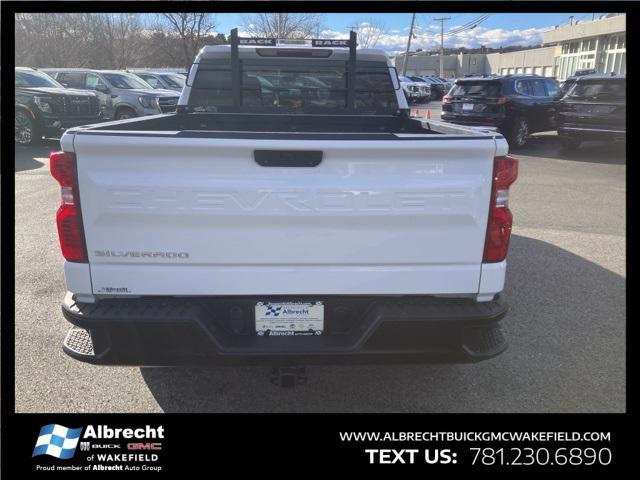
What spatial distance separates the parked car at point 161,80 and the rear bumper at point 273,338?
57.9 feet

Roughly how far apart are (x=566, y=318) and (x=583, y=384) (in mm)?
980

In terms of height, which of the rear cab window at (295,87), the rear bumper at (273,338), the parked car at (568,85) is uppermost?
the parked car at (568,85)

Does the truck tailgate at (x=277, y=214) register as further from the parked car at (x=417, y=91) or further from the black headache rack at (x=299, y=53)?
the parked car at (x=417, y=91)

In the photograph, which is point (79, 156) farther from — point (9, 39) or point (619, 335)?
point (619, 335)

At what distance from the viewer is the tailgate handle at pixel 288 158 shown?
230 cm

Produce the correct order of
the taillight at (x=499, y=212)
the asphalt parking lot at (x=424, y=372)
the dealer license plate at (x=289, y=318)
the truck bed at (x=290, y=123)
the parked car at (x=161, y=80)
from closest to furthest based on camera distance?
the taillight at (x=499, y=212) → the dealer license plate at (x=289, y=318) → the asphalt parking lot at (x=424, y=372) → the truck bed at (x=290, y=123) → the parked car at (x=161, y=80)

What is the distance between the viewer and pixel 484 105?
13367 millimetres

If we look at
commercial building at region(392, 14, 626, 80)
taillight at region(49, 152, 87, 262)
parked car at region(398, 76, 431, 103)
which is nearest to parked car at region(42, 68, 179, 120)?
taillight at region(49, 152, 87, 262)

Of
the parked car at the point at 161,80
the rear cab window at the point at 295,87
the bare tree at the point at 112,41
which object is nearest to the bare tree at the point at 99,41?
the bare tree at the point at 112,41

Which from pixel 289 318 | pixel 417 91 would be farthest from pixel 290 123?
pixel 417 91

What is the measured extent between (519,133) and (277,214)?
13.1 m

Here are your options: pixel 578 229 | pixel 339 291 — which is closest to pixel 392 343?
pixel 339 291

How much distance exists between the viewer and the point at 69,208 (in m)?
2.33

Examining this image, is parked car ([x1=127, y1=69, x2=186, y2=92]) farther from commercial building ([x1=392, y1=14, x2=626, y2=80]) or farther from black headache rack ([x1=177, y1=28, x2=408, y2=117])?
commercial building ([x1=392, y1=14, x2=626, y2=80])
